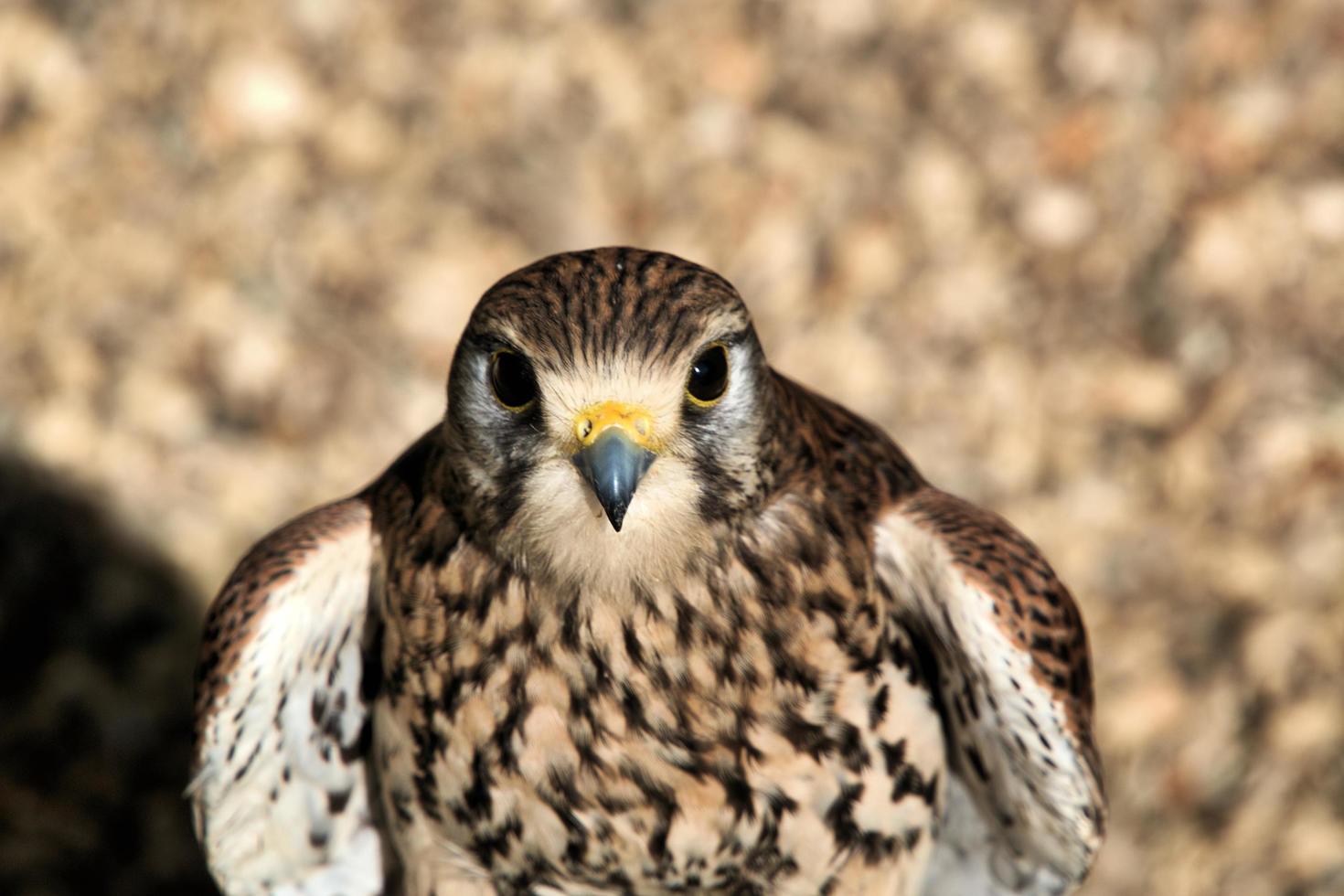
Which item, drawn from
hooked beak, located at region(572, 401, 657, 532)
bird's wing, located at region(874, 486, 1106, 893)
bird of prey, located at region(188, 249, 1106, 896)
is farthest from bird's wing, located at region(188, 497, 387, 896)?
bird's wing, located at region(874, 486, 1106, 893)

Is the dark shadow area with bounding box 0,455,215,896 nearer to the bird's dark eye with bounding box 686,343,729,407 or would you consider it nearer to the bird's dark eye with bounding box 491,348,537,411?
the bird's dark eye with bounding box 491,348,537,411

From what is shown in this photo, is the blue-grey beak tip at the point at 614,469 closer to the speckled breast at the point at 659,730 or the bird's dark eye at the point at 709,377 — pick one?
the bird's dark eye at the point at 709,377

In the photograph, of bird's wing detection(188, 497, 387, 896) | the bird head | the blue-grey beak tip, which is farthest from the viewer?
bird's wing detection(188, 497, 387, 896)

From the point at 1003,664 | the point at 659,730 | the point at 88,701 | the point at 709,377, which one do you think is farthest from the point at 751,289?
the point at 709,377

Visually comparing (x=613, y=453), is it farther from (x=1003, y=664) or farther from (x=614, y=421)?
(x=1003, y=664)

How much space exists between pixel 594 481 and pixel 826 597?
26.9 inches

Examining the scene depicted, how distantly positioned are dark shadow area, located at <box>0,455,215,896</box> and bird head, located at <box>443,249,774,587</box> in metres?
2.46

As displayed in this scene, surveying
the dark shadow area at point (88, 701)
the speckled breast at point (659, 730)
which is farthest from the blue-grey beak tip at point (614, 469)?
Answer: the dark shadow area at point (88, 701)

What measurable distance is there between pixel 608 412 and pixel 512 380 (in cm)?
21

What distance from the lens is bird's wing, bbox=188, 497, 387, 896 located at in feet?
10.4

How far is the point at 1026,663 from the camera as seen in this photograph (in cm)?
307

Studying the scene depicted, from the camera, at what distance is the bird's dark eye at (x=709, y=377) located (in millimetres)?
2633

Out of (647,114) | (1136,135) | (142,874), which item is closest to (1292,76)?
→ (1136,135)

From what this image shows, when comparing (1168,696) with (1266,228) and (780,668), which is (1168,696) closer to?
(1266,228)
